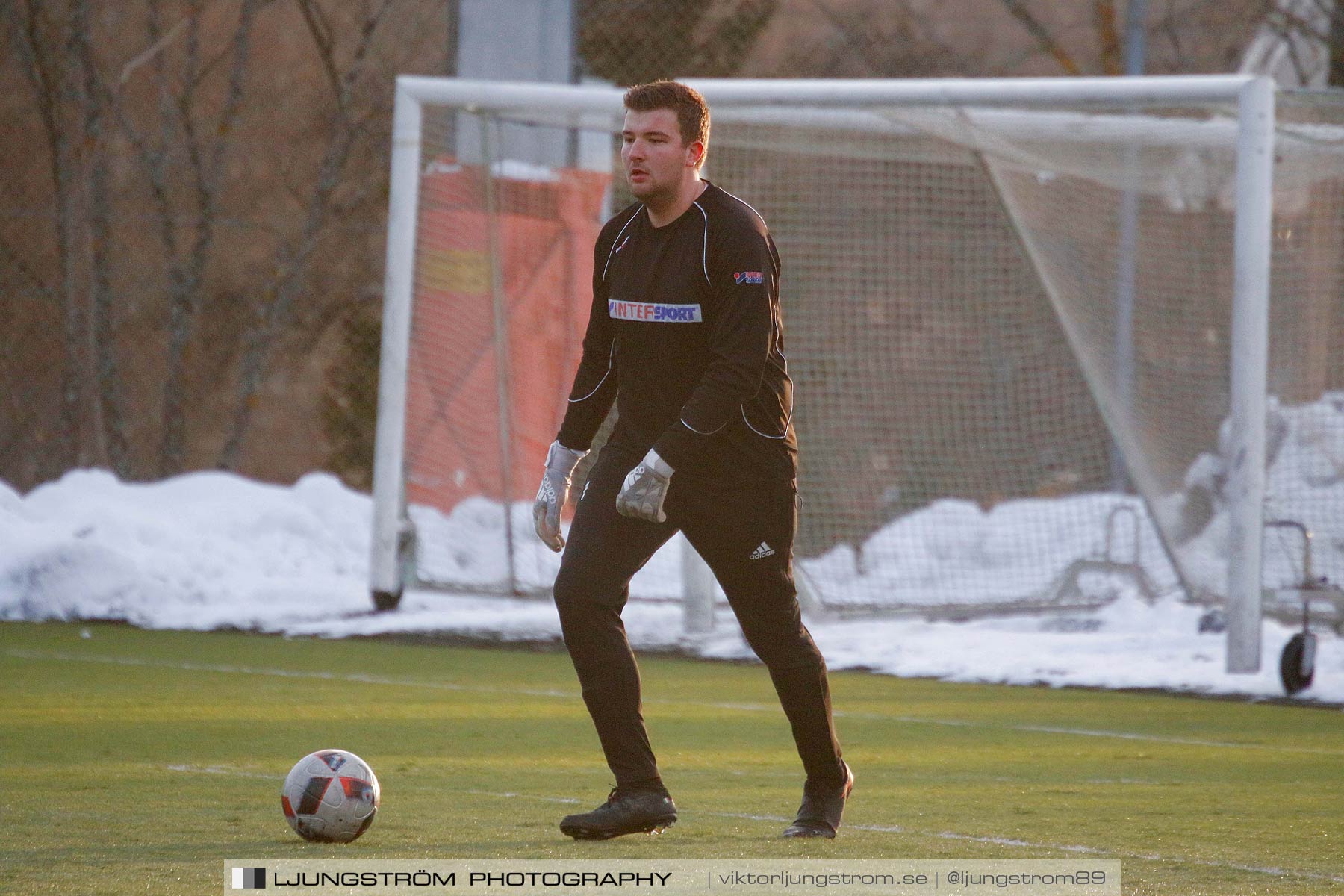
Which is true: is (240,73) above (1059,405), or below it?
above

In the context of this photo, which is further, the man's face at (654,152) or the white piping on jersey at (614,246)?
the white piping on jersey at (614,246)

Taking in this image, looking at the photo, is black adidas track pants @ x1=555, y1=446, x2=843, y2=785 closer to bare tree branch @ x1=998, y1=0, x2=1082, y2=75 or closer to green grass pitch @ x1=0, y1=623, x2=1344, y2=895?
green grass pitch @ x1=0, y1=623, x2=1344, y2=895

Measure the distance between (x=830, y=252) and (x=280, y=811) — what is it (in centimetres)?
723

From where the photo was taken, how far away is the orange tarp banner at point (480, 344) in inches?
452

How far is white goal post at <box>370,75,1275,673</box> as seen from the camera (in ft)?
29.6

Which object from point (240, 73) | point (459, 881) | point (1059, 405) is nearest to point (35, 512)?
point (240, 73)

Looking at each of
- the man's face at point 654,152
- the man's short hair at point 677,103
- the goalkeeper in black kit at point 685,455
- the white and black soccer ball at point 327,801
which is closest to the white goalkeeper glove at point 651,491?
the goalkeeper in black kit at point 685,455

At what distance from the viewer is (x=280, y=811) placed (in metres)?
5.14

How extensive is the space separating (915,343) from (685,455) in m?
7.40

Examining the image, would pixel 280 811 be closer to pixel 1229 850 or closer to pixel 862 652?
pixel 1229 850

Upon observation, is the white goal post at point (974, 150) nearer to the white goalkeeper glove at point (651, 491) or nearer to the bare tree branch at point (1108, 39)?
the white goalkeeper glove at point (651, 491)

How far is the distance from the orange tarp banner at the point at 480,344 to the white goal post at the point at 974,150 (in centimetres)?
6

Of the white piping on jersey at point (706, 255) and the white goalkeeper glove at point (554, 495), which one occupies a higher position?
the white piping on jersey at point (706, 255)

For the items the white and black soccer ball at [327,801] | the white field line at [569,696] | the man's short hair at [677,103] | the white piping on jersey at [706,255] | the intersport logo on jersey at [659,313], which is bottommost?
the white field line at [569,696]
